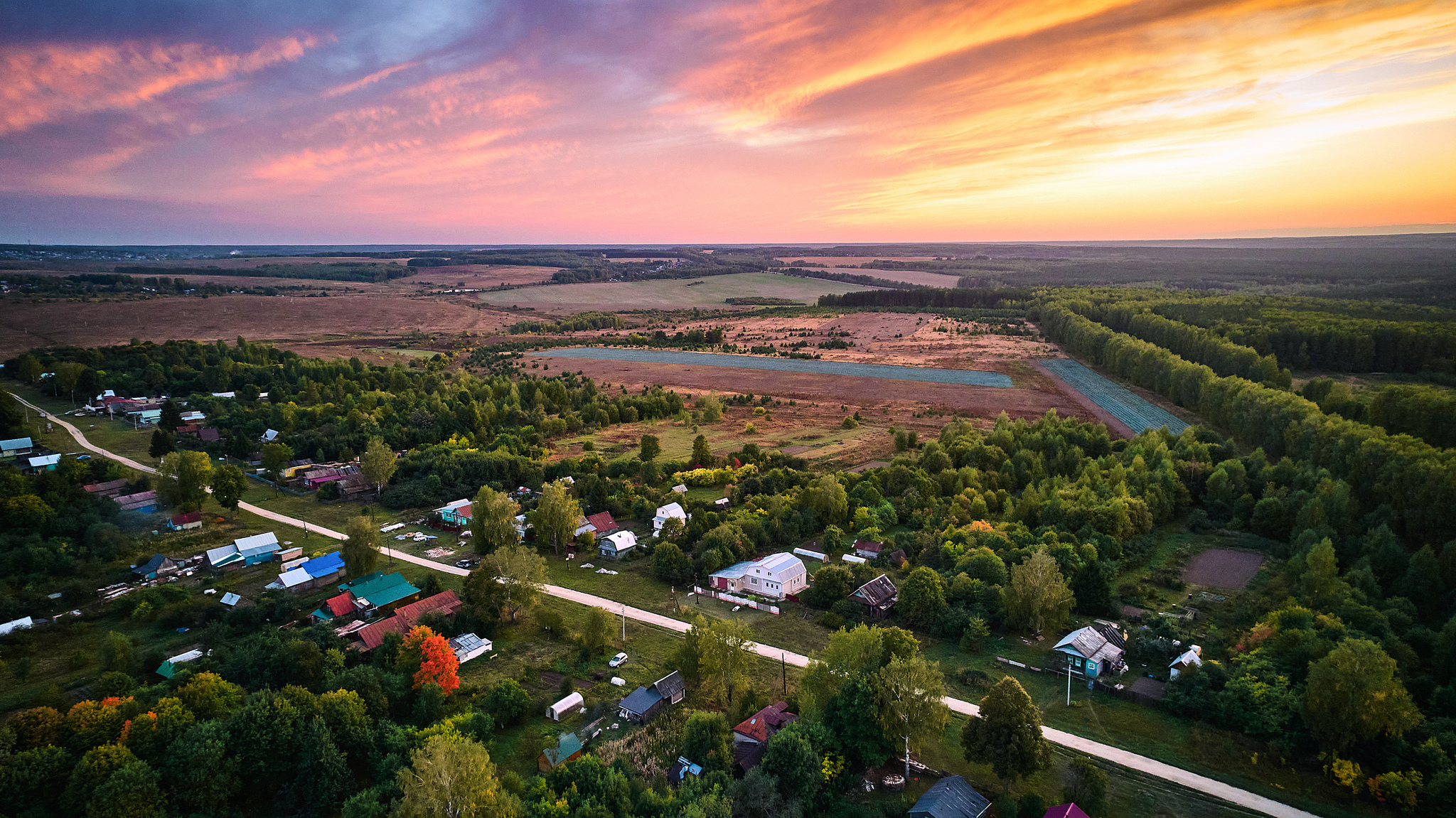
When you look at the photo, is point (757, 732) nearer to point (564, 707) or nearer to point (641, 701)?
point (641, 701)

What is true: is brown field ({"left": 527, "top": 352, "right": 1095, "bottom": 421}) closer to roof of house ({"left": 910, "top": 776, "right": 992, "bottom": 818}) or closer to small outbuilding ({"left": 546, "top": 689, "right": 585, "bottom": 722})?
small outbuilding ({"left": 546, "top": 689, "right": 585, "bottom": 722})

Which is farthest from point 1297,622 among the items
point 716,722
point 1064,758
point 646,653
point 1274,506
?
point 646,653

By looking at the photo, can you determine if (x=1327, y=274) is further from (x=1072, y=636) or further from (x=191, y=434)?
(x=191, y=434)

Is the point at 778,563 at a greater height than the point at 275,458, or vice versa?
the point at 275,458

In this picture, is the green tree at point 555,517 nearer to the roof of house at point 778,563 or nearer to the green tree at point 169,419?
the roof of house at point 778,563

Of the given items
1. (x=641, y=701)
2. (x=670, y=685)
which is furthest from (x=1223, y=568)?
(x=641, y=701)

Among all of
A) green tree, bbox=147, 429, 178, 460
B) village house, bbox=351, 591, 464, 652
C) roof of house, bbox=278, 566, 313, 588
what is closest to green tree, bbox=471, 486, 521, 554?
village house, bbox=351, 591, 464, 652
